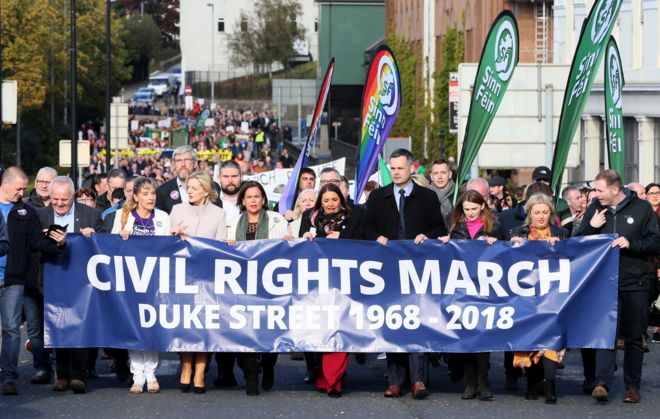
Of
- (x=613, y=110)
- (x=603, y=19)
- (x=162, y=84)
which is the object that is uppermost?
(x=162, y=84)

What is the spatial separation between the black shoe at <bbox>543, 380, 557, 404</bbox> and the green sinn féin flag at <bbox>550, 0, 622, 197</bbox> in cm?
359

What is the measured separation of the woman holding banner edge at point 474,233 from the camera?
1291cm

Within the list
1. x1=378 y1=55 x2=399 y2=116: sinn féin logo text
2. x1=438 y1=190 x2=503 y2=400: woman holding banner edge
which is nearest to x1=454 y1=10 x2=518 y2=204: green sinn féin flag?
x1=378 y1=55 x2=399 y2=116: sinn féin logo text

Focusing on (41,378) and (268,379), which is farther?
(41,378)

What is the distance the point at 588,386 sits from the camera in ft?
44.1

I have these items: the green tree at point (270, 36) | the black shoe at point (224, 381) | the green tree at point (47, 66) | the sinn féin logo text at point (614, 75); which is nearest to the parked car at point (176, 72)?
the green tree at point (270, 36)

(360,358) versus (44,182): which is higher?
(44,182)

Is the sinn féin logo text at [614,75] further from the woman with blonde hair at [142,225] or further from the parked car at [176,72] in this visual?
the parked car at [176,72]

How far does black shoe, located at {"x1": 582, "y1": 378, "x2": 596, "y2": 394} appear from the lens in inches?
527

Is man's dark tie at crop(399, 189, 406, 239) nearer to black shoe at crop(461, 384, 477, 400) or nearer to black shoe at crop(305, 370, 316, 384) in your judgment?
black shoe at crop(461, 384, 477, 400)

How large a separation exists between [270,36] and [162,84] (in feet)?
62.5

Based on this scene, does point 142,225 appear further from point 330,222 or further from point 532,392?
point 532,392

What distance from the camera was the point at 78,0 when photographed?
102688 mm

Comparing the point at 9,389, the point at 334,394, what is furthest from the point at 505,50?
the point at 9,389
